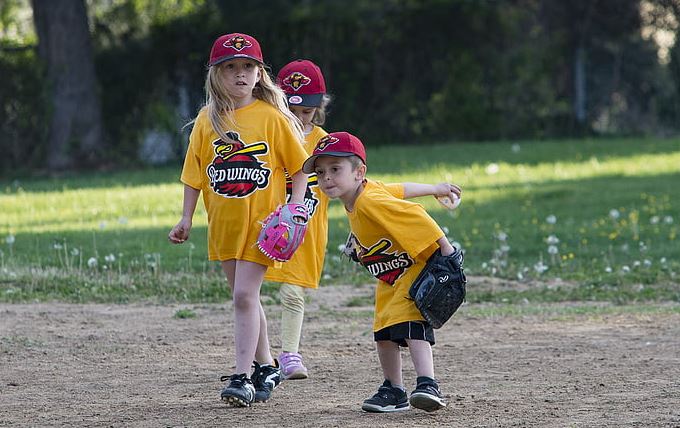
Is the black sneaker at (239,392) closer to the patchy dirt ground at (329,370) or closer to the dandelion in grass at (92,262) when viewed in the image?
the patchy dirt ground at (329,370)

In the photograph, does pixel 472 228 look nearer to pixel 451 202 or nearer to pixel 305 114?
pixel 305 114

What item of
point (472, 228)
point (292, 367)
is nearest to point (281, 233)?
point (292, 367)

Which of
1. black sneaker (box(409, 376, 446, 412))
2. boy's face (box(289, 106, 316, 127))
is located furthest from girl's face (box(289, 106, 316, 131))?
black sneaker (box(409, 376, 446, 412))

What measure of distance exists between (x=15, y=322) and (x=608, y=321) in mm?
4095

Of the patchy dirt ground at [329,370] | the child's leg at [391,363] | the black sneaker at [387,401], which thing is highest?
the child's leg at [391,363]

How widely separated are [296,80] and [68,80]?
50.0ft

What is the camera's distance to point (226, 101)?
20.0 ft

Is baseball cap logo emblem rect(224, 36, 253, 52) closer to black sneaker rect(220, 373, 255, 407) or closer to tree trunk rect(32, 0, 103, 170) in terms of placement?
black sneaker rect(220, 373, 255, 407)

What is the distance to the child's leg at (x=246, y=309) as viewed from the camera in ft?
19.8

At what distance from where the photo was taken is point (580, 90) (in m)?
24.8

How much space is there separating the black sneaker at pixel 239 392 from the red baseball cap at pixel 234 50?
1505 mm

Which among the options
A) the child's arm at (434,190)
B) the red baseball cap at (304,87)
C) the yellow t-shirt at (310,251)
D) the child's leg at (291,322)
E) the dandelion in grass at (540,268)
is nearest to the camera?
the child's arm at (434,190)

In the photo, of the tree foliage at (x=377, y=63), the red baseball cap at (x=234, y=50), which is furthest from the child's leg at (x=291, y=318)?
the tree foliage at (x=377, y=63)

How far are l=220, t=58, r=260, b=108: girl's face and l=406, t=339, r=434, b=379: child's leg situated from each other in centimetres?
142
